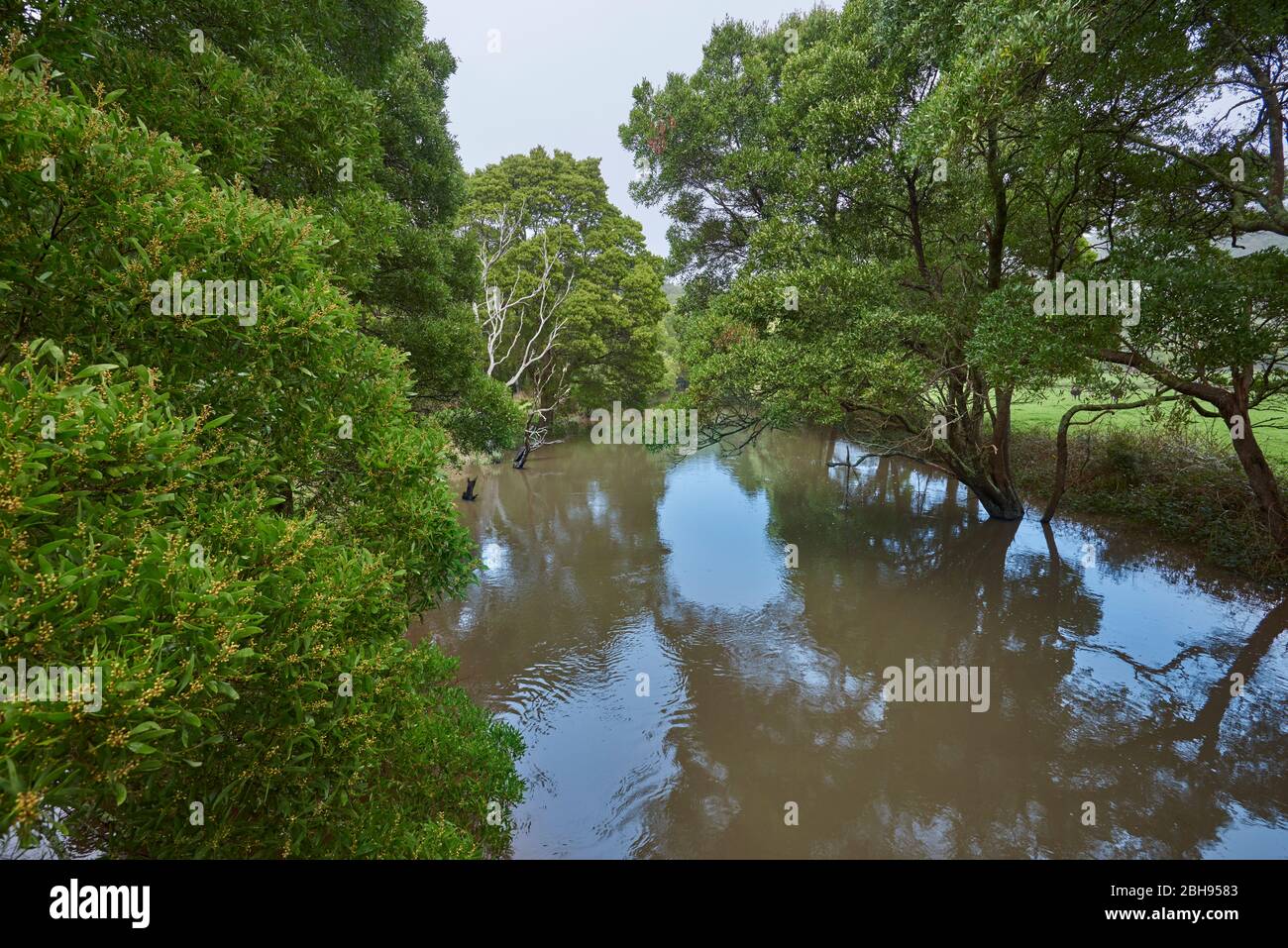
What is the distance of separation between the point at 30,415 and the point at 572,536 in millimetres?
13344

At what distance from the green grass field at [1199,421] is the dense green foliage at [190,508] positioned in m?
11.5

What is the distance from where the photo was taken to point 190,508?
2.43 m

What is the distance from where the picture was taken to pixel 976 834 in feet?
17.0

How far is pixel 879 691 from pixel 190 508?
8222mm

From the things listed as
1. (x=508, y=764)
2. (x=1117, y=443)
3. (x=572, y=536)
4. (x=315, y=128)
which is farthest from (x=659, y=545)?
(x=1117, y=443)
